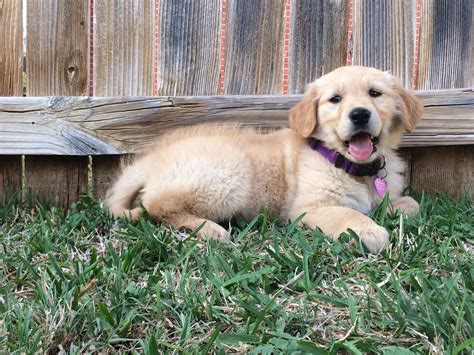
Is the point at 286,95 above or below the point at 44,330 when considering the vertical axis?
above

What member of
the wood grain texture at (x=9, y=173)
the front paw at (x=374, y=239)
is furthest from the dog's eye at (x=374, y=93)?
the wood grain texture at (x=9, y=173)

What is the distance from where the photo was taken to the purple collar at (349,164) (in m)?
3.21

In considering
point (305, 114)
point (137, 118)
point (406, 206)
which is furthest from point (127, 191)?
point (406, 206)

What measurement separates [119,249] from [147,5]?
1.56m

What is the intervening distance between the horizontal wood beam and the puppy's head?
0.33 meters

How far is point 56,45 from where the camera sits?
11.2 ft

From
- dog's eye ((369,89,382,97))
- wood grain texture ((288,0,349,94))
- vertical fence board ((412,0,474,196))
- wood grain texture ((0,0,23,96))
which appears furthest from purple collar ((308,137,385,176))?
wood grain texture ((0,0,23,96))

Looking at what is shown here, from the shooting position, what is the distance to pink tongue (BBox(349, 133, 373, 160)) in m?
3.11

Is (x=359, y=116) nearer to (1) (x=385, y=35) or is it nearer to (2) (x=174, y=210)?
(1) (x=385, y=35)

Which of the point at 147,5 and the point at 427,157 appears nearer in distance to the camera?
the point at 147,5

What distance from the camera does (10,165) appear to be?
3562mm

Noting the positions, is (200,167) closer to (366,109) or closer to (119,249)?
(119,249)

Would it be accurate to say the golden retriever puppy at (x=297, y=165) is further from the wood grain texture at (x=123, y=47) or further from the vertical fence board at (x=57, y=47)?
the vertical fence board at (x=57, y=47)

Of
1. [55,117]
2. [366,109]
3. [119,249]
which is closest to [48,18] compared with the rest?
[55,117]
